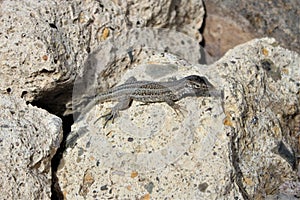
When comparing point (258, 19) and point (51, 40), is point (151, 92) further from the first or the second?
point (258, 19)

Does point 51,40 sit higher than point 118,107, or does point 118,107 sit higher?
point 51,40

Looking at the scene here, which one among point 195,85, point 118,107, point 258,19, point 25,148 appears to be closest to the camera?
point 25,148

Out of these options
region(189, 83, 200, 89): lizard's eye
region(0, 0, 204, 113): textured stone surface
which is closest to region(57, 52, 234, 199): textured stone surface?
region(189, 83, 200, 89): lizard's eye

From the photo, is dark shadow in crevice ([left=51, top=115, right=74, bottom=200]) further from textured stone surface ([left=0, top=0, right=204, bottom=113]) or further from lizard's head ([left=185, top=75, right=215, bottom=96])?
lizard's head ([left=185, top=75, right=215, bottom=96])

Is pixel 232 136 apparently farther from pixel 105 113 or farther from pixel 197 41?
pixel 197 41

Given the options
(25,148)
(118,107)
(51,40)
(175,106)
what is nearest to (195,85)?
(175,106)

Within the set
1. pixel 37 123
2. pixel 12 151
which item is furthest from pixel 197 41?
pixel 12 151
